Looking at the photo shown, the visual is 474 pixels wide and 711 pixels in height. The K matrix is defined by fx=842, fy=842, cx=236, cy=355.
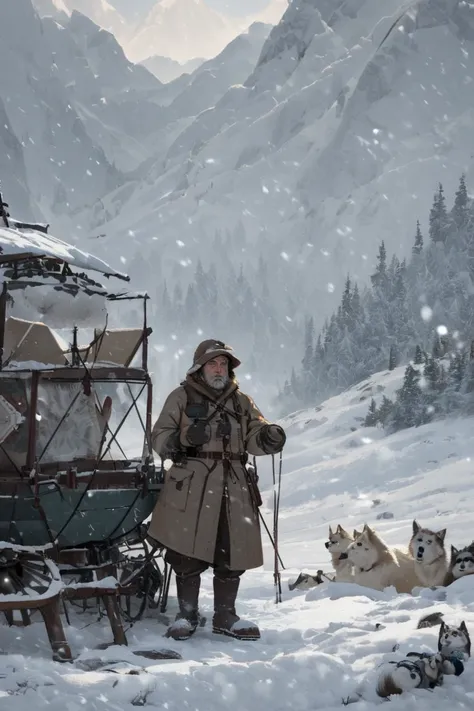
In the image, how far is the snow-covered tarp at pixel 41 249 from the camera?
21.3 ft

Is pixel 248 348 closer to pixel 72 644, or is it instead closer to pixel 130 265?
pixel 130 265

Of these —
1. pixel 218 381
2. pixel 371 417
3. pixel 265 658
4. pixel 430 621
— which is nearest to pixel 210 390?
pixel 218 381

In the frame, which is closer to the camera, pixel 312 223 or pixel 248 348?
pixel 248 348

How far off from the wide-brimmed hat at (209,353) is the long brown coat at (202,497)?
17 cm

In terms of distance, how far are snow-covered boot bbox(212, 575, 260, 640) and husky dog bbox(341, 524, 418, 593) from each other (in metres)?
3.88

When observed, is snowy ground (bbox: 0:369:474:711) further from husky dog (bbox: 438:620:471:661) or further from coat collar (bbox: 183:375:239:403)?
coat collar (bbox: 183:375:239:403)

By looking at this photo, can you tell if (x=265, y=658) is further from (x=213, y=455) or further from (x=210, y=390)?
(x=210, y=390)

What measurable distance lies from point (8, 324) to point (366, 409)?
48.7 metres

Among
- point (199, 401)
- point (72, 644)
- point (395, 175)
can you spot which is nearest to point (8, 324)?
point (199, 401)

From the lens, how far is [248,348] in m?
144

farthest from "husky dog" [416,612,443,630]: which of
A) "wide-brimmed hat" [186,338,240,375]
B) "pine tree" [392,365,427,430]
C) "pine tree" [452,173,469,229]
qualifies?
"pine tree" [452,173,469,229]

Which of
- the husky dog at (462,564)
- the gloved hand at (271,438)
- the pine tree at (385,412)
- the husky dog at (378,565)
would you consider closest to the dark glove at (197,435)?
the gloved hand at (271,438)

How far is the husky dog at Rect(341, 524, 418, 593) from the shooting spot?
994cm

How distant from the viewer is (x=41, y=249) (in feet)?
21.7
